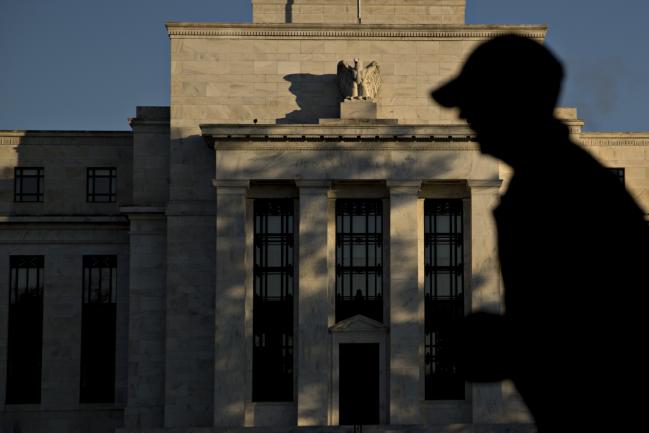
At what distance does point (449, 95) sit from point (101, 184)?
4588 cm

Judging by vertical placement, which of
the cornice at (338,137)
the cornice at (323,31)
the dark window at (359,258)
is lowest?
the dark window at (359,258)

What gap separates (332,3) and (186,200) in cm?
1242

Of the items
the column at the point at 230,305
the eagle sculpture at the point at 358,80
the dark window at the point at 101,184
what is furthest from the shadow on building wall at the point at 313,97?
the dark window at the point at 101,184

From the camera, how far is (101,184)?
48.5 m

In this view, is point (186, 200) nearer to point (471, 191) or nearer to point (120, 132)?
point (120, 132)

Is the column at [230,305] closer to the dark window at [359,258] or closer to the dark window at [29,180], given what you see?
the dark window at [359,258]

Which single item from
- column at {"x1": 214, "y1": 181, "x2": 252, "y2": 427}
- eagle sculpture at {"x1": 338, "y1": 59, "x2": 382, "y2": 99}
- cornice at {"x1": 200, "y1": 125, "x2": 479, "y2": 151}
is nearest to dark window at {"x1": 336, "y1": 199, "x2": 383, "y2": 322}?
cornice at {"x1": 200, "y1": 125, "x2": 479, "y2": 151}

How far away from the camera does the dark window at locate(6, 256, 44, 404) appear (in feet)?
153

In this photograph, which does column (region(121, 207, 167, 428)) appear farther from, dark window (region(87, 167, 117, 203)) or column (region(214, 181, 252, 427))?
column (region(214, 181, 252, 427))

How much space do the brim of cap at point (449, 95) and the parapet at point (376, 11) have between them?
1728 inches

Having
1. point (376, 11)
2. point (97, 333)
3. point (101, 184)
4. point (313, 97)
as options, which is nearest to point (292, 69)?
point (313, 97)

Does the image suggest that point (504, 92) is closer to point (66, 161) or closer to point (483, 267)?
point (483, 267)

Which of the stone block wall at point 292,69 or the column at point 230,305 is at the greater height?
the stone block wall at point 292,69

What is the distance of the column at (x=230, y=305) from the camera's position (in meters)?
40.3
